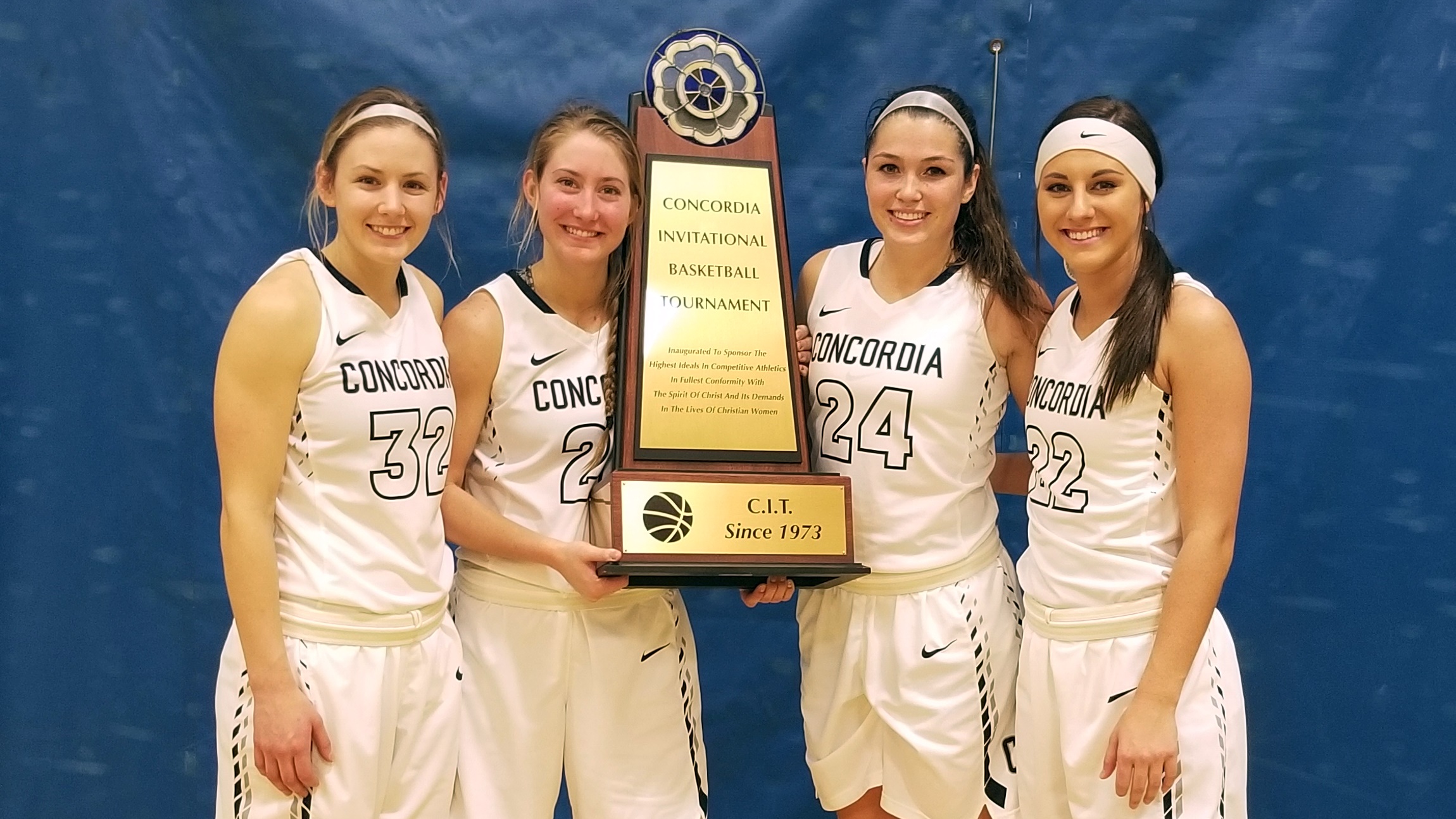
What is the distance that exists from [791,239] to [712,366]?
0.68 m

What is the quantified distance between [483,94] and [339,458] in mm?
1081

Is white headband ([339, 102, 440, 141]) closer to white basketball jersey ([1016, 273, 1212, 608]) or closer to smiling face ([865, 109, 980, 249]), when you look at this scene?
smiling face ([865, 109, 980, 249])

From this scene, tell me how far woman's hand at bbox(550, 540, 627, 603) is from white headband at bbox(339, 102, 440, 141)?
625 mm

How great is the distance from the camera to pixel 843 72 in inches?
98.6

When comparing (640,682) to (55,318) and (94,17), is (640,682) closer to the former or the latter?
(55,318)

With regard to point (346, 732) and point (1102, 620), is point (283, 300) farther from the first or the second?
point (1102, 620)

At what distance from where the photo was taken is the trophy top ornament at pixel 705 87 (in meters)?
2.07

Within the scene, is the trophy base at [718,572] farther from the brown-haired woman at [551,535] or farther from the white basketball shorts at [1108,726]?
the white basketball shorts at [1108,726]

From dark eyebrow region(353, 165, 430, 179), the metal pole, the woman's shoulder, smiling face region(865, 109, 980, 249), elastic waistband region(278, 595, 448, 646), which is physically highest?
the metal pole

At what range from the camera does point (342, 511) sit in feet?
5.41

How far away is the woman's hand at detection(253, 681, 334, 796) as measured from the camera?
5.12 feet

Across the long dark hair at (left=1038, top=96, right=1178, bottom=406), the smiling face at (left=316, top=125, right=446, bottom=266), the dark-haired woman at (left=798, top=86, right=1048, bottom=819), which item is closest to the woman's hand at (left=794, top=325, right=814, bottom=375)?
the dark-haired woman at (left=798, top=86, right=1048, bottom=819)

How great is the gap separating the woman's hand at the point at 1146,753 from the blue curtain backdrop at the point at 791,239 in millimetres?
1009

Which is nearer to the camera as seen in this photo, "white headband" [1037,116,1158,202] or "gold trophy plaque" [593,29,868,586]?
"white headband" [1037,116,1158,202]
